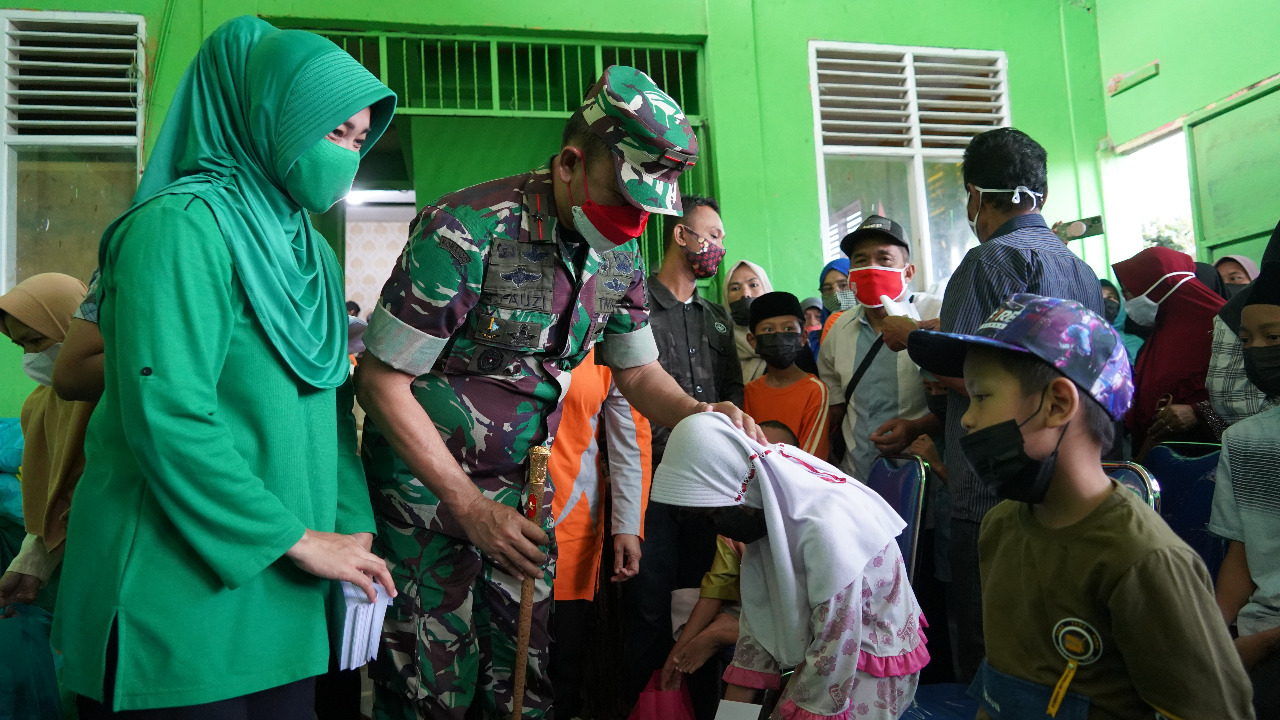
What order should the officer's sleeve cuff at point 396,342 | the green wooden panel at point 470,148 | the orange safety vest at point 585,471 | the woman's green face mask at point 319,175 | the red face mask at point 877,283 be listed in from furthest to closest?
the green wooden panel at point 470,148 → the red face mask at point 877,283 → the orange safety vest at point 585,471 → the officer's sleeve cuff at point 396,342 → the woman's green face mask at point 319,175

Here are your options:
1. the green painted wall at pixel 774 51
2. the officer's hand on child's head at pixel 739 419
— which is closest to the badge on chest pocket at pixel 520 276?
the officer's hand on child's head at pixel 739 419

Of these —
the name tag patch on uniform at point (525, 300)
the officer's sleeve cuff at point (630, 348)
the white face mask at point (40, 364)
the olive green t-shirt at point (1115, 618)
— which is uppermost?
the name tag patch on uniform at point (525, 300)

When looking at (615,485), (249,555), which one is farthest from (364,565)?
(615,485)

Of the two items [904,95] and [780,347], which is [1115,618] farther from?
[904,95]

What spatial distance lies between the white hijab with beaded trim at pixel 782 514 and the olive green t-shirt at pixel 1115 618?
390mm

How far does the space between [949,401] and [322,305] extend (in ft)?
6.07

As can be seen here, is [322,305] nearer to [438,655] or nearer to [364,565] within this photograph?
[364,565]

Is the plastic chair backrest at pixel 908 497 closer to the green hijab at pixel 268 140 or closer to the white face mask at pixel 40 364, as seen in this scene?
the green hijab at pixel 268 140

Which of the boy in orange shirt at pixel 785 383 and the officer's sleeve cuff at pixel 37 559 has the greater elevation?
the boy in orange shirt at pixel 785 383

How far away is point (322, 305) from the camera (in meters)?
1.57

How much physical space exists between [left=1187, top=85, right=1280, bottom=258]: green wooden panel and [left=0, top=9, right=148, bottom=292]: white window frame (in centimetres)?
722

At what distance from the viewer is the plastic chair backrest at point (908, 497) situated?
2.54 meters

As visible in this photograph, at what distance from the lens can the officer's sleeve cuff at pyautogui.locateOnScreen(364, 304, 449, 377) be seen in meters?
1.79

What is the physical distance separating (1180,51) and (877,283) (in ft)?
15.7
